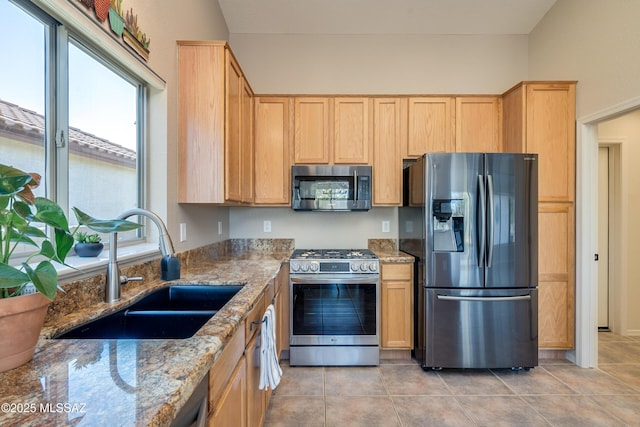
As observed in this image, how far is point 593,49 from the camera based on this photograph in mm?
2434

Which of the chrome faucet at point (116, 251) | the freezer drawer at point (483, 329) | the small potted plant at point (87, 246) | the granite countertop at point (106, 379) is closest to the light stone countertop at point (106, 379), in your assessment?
the granite countertop at point (106, 379)

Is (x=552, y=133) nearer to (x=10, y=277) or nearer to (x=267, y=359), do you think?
(x=267, y=359)

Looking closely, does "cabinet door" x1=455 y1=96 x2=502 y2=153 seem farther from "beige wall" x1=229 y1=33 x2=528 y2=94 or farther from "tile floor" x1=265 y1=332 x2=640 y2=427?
"tile floor" x1=265 y1=332 x2=640 y2=427

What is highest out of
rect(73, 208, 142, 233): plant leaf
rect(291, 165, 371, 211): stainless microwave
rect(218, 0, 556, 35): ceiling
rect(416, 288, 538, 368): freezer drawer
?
rect(218, 0, 556, 35): ceiling

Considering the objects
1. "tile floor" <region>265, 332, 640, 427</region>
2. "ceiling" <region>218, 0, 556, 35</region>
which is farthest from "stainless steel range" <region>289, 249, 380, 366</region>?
"ceiling" <region>218, 0, 556, 35</region>

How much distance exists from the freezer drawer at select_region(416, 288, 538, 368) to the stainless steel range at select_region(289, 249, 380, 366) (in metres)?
0.49

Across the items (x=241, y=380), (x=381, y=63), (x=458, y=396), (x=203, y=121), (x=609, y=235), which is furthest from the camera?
(x=609, y=235)

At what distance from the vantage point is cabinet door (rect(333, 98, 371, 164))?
2.91m

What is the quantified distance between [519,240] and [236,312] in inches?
90.6

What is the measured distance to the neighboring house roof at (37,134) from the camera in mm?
1052

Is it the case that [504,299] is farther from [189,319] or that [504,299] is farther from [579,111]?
[189,319]

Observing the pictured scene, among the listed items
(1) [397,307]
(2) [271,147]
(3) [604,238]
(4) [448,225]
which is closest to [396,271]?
(1) [397,307]

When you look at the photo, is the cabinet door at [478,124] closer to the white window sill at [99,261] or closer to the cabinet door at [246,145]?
the cabinet door at [246,145]

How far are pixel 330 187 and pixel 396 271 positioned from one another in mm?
969
